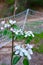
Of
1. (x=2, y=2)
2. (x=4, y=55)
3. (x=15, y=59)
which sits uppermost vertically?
(x=15, y=59)

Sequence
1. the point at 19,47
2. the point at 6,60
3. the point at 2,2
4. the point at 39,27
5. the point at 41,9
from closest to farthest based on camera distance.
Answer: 1. the point at 19,47
2. the point at 6,60
3. the point at 39,27
4. the point at 41,9
5. the point at 2,2

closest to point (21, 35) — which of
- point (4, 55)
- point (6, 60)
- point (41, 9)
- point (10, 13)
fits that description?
point (6, 60)

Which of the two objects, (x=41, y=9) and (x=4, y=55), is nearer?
(x=4, y=55)

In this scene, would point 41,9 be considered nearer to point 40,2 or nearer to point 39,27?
point 40,2

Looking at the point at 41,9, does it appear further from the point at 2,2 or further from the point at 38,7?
the point at 2,2

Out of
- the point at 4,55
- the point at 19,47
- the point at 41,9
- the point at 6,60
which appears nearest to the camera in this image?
the point at 19,47

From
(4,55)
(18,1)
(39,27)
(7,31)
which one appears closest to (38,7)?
(18,1)

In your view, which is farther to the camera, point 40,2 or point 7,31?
point 40,2

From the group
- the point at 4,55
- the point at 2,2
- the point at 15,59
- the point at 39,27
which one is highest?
the point at 15,59

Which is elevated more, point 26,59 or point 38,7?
point 26,59
